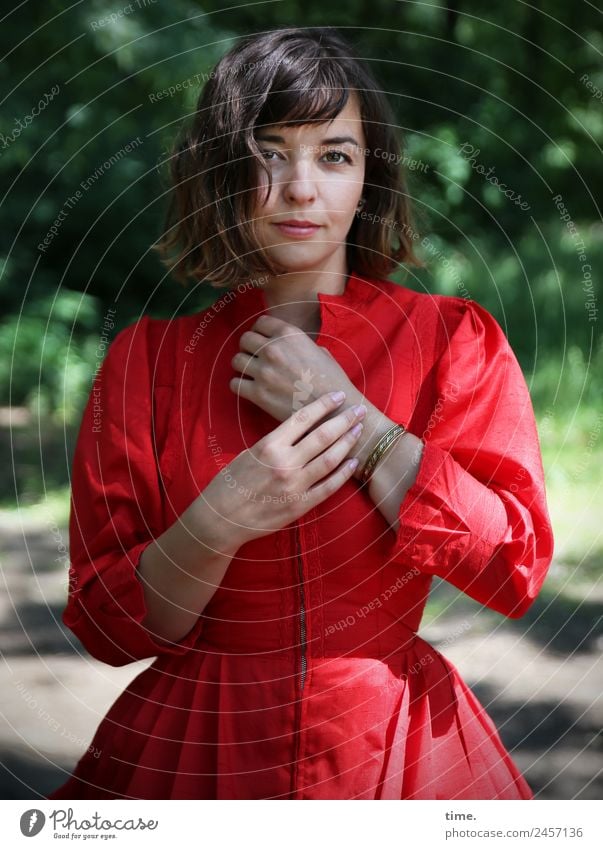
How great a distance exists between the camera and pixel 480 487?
37.4 inches

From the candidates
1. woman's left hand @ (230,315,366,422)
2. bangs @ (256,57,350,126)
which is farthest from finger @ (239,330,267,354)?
bangs @ (256,57,350,126)

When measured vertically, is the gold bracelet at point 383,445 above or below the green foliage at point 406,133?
below

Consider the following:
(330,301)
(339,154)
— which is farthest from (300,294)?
(339,154)

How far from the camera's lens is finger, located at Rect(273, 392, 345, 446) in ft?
3.17

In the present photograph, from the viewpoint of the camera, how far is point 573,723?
2.14m

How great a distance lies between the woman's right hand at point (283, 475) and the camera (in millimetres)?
946

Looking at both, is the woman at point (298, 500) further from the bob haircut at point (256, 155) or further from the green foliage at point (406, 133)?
the green foliage at point (406, 133)

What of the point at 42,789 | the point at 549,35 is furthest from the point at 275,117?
the point at 549,35

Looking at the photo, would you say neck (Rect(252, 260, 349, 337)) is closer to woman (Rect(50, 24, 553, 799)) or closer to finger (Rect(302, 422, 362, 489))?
woman (Rect(50, 24, 553, 799))

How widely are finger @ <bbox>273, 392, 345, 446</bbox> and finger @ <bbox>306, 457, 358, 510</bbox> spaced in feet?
0.16

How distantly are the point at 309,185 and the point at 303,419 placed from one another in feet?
0.73

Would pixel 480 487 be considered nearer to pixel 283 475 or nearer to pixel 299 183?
pixel 283 475

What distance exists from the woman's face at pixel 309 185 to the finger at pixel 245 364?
0.33 feet

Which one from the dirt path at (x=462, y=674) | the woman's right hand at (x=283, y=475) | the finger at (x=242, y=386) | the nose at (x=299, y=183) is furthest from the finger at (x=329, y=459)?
the dirt path at (x=462, y=674)
